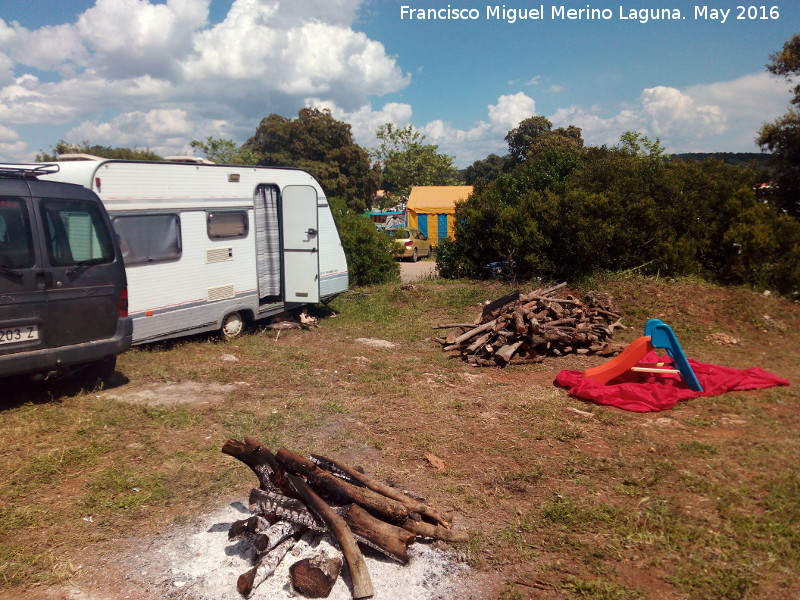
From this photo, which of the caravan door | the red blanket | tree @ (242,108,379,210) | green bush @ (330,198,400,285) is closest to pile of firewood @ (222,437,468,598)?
the red blanket

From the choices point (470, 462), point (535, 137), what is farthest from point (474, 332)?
point (535, 137)

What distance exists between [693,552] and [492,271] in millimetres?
12894

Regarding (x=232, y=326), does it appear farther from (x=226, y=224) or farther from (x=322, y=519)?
(x=322, y=519)

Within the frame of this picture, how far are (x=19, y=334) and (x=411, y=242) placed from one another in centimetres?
2137

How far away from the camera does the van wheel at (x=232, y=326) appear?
1015 centimetres

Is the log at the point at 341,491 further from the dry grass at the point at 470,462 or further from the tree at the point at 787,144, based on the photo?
the tree at the point at 787,144

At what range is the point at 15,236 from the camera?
584 cm

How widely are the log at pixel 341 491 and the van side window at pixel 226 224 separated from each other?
635cm

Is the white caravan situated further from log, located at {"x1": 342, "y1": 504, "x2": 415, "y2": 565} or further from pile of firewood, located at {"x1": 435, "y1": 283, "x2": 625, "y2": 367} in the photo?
log, located at {"x1": 342, "y1": 504, "x2": 415, "y2": 565}

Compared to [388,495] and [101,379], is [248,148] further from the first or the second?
[388,495]

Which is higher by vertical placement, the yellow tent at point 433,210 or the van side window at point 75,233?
the yellow tent at point 433,210

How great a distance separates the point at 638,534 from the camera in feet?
13.5

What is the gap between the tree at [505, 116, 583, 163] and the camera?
42.1 metres

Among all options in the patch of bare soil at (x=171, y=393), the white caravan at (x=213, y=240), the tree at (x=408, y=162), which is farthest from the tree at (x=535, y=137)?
the patch of bare soil at (x=171, y=393)
